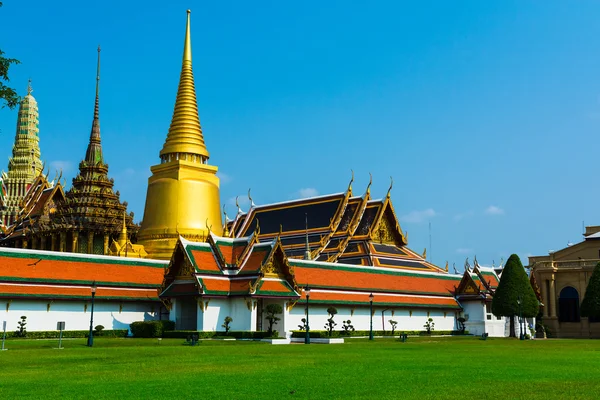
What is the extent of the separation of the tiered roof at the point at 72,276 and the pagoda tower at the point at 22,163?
5619 cm

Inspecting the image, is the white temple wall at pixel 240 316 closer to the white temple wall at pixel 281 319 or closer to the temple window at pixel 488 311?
the white temple wall at pixel 281 319

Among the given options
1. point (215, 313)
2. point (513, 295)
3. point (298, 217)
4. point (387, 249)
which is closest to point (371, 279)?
point (513, 295)

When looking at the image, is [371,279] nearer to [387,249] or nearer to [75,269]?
[387,249]

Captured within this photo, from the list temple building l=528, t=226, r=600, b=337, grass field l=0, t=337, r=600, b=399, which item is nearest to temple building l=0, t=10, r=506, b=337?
temple building l=528, t=226, r=600, b=337

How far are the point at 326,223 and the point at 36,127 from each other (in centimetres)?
5229

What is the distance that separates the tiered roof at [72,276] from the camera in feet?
118

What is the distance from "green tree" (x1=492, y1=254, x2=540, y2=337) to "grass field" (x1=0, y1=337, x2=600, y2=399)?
25.0 metres

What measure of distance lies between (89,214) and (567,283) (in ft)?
134

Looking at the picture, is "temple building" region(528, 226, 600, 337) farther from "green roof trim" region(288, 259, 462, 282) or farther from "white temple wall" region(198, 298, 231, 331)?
"white temple wall" region(198, 298, 231, 331)

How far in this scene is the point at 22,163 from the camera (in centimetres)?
9419

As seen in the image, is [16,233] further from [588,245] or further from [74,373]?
[74,373]

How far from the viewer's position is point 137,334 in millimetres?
37344

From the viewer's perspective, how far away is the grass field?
13008mm

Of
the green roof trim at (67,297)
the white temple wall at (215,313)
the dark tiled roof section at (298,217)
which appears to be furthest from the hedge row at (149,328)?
the dark tiled roof section at (298,217)
